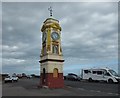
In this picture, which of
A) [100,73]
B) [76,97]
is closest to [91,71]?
[100,73]

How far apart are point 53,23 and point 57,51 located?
10.5 feet

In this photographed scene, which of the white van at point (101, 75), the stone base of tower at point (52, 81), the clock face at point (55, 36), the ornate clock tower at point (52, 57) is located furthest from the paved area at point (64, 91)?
the white van at point (101, 75)

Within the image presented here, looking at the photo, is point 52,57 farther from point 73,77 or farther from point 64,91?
point 73,77

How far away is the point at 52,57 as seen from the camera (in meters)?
23.4

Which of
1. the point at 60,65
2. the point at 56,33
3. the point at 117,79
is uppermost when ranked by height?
the point at 56,33

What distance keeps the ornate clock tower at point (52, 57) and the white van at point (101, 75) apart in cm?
1172

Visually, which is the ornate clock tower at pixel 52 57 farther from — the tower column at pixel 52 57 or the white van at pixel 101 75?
the white van at pixel 101 75

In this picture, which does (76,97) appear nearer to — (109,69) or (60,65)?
(60,65)

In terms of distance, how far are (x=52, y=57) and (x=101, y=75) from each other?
1429 cm

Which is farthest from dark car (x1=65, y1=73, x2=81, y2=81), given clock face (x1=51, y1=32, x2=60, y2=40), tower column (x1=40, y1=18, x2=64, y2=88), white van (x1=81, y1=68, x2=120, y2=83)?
clock face (x1=51, y1=32, x2=60, y2=40)

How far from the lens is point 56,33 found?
2419 cm

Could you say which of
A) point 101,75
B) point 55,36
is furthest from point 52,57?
point 101,75

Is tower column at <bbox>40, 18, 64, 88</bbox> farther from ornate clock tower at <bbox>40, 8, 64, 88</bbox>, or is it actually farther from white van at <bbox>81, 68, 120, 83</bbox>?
white van at <bbox>81, 68, 120, 83</bbox>

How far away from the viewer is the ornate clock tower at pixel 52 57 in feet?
75.9
